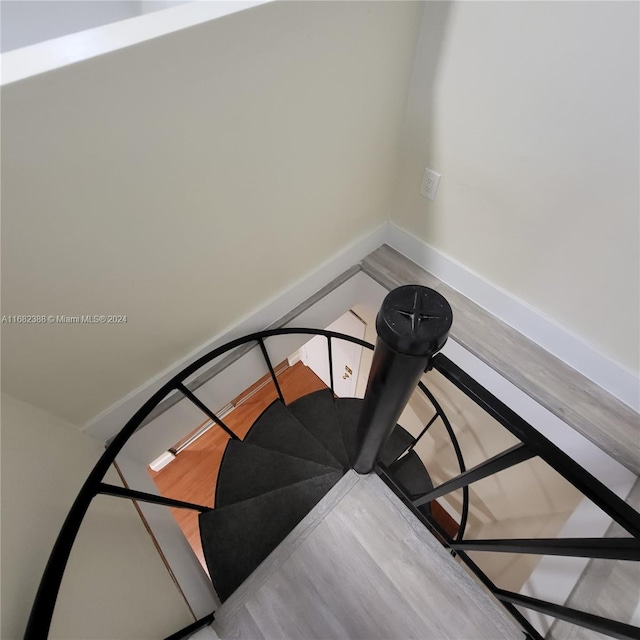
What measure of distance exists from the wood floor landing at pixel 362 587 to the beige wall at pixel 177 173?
2.81 ft

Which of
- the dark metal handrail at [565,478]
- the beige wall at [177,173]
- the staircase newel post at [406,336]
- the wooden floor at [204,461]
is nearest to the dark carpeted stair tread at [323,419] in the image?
the beige wall at [177,173]

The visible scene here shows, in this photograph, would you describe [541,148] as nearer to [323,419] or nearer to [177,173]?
[177,173]

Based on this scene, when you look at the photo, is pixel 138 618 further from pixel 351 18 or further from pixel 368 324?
pixel 368 324

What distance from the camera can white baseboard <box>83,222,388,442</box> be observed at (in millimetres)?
1536

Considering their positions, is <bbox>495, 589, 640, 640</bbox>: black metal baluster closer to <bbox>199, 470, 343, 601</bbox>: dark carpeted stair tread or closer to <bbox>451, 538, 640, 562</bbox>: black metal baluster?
<bbox>451, 538, 640, 562</bbox>: black metal baluster

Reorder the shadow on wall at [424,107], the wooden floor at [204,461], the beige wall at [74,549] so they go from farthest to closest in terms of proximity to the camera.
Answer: the wooden floor at [204,461]
the shadow on wall at [424,107]
the beige wall at [74,549]

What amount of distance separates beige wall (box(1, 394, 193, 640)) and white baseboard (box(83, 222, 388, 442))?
12 centimetres

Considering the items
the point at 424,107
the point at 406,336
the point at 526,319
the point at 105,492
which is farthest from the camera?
the point at 526,319

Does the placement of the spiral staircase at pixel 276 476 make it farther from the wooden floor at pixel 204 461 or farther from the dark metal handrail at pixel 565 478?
the wooden floor at pixel 204 461

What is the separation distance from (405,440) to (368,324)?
836mm

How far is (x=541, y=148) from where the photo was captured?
1292 millimetres

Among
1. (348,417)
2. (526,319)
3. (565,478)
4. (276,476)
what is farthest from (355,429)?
(565,478)

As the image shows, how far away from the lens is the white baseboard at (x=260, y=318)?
1.54 metres

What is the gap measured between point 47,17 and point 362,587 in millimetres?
2626
